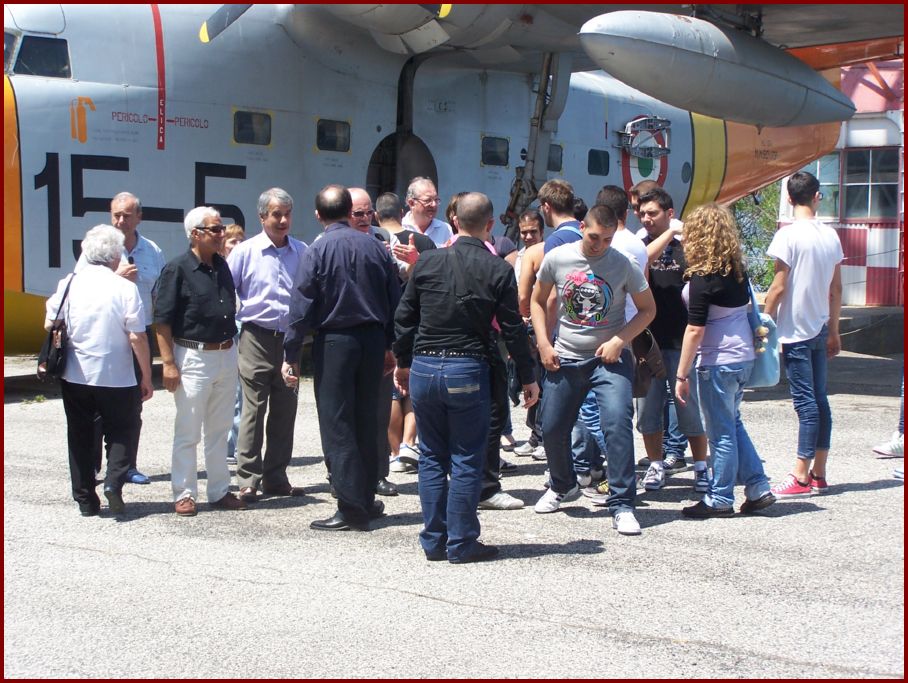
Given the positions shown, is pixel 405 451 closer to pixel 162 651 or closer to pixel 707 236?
pixel 707 236

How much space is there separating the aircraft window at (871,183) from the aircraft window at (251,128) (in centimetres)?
1686

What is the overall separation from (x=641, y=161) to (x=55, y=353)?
35.5 ft

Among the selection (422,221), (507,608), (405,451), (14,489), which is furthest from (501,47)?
(507,608)

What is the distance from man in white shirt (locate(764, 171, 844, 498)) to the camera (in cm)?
681

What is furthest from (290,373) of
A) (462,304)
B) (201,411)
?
(462,304)

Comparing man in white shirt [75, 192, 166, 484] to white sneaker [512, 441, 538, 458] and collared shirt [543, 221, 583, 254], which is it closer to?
collared shirt [543, 221, 583, 254]

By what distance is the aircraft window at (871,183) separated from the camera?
2366 cm

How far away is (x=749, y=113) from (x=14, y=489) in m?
8.26

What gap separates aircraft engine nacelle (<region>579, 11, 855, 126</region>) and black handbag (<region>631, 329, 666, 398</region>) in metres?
4.04

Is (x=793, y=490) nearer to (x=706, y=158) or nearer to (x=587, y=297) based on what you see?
(x=587, y=297)

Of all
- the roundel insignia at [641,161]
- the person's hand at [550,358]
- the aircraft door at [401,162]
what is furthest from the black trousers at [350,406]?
the roundel insignia at [641,161]

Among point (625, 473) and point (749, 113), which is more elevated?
point (749, 113)

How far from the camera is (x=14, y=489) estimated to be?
704 cm

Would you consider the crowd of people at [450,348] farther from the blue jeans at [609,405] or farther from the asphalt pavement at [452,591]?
the asphalt pavement at [452,591]
